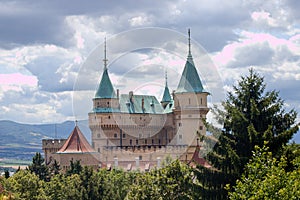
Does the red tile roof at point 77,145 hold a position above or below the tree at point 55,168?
above

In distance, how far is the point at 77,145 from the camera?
4208 inches

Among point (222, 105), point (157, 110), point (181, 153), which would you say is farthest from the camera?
point (157, 110)

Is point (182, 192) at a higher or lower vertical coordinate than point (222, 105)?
lower

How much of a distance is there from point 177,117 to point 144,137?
8356mm

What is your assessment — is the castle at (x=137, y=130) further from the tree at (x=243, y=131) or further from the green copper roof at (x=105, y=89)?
the tree at (x=243, y=131)

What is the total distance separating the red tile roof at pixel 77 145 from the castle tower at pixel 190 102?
15526 mm

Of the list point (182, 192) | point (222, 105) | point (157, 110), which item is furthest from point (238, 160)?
point (157, 110)

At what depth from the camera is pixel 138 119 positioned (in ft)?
387

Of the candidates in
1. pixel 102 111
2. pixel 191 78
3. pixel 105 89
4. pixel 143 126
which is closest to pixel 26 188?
pixel 102 111

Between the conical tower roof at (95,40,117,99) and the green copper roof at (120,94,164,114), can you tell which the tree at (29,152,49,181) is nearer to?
the conical tower roof at (95,40,117,99)

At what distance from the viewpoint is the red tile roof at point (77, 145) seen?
106 metres

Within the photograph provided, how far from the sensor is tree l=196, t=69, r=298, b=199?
36688mm

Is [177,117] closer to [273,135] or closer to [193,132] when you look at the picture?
[193,132]

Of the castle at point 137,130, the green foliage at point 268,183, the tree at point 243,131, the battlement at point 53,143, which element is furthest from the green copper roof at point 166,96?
the green foliage at point 268,183
